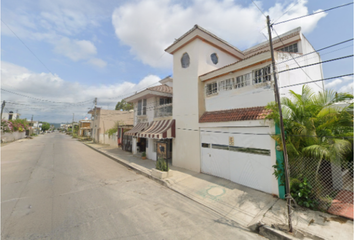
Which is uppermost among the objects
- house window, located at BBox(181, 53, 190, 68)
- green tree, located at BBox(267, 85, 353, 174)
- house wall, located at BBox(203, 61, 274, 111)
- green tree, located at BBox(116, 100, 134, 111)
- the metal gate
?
green tree, located at BBox(116, 100, 134, 111)

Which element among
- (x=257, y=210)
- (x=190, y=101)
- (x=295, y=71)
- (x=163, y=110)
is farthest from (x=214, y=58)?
(x=257, y=210)

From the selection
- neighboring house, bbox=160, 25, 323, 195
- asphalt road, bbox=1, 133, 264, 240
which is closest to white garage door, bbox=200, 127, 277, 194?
neighboring house, bbox=160, 25, 323, 195

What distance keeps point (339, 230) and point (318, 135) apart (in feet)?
8.97

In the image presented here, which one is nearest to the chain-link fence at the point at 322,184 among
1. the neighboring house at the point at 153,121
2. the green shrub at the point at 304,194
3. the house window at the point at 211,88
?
the green shrub at the point at 304,194

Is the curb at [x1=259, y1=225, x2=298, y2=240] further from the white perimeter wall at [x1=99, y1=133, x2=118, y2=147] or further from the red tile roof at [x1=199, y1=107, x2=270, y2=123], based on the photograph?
the white perimeter wall at [x1=99, y1=133, x2=118, y2=147]

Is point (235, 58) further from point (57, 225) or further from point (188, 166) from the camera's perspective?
point (57, 225)

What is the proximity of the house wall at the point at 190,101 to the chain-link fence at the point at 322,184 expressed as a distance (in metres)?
4.94

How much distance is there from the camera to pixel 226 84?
28.5 ft

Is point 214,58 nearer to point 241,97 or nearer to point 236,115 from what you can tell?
point 241,97

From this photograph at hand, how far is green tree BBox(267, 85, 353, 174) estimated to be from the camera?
475 centimetres

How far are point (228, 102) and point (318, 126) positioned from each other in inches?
157

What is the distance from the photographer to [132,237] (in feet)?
12.5

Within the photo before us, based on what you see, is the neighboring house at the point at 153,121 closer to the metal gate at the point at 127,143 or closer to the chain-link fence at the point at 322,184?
the metal gate at the point at 127,143

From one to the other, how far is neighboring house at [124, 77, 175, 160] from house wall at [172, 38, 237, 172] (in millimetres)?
873
